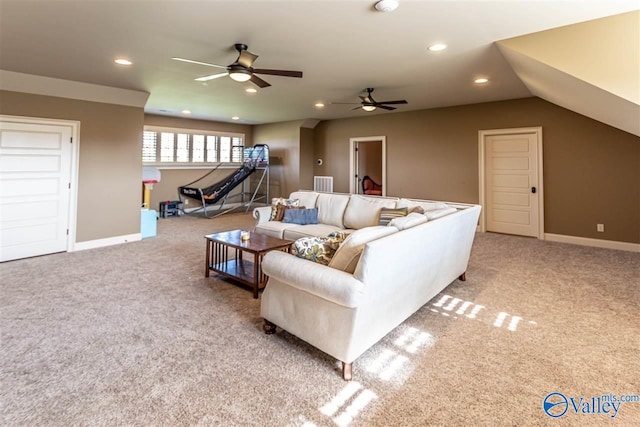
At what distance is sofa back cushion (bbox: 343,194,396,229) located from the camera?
14.1 feet

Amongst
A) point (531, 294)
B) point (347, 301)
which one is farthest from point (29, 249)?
point (531, 294)

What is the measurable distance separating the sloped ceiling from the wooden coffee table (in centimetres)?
310

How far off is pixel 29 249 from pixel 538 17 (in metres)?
6.53

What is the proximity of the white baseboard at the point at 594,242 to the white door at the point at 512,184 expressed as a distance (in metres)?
0.26

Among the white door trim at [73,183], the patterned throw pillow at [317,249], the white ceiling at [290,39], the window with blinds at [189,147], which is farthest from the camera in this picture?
the window with blinds at [189,147]

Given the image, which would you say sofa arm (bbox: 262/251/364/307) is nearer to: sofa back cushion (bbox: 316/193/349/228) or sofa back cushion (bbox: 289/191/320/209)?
sofa back cushion (bbox: 316/193/349/228)

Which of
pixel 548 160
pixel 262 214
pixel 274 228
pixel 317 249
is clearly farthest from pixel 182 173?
pixel 548 160

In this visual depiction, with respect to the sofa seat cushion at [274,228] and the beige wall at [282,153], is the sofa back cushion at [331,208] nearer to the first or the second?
the sofa seat cushion at [274,228]

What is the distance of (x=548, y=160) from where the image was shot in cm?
549

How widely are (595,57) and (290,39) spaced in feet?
9.15

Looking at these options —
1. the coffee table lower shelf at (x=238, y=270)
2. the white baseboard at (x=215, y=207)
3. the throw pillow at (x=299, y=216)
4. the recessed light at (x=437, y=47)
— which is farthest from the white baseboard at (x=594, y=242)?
the white baseboard at (x=215, y=207)

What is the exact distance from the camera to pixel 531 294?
323 cm

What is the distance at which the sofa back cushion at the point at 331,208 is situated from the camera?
466 centimetres
